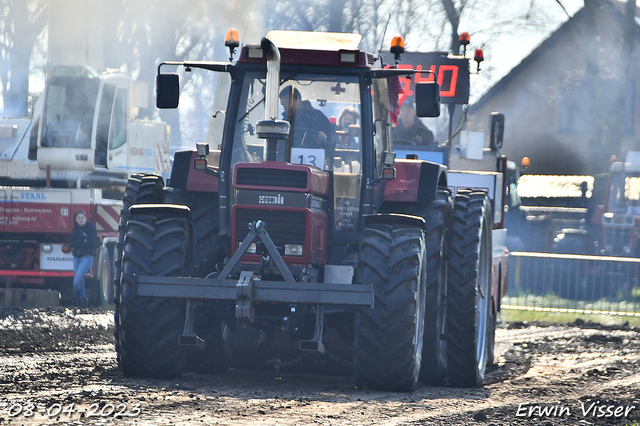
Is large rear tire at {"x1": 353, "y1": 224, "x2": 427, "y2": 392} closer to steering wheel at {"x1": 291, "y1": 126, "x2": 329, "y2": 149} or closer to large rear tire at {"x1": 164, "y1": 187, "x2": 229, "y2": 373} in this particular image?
steering wheel at {"x1": 291, "y1": 126, "x2": 329, "y2": 149}

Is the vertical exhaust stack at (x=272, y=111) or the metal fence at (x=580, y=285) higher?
the vertical exhaust stack at (x=272, y=111)

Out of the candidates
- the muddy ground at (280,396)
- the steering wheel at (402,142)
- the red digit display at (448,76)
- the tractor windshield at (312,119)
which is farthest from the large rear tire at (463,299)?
the red digit display at (448,76)

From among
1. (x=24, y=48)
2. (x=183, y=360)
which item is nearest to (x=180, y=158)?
(x=183, y=360)

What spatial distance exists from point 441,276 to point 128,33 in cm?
1034

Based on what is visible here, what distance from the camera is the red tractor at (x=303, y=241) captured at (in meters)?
6.99

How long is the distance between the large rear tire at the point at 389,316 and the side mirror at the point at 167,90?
1925mm

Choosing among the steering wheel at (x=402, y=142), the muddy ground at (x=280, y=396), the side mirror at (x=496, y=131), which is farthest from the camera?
the side mirror at (x=496, y=131)

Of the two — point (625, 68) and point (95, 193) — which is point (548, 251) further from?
point (95, 193)

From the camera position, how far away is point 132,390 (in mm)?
6523

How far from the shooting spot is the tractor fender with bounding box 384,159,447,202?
26.3ft

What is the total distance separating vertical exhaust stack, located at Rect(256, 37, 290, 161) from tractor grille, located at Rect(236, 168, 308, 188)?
0.16 meters

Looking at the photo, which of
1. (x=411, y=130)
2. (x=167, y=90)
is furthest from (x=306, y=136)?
(x=411, y=130)

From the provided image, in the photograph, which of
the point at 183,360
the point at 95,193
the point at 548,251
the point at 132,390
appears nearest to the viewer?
the point at 132,390

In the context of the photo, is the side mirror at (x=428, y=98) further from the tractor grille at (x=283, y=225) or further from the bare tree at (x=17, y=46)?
the bare tree at (x=17, y=46)
